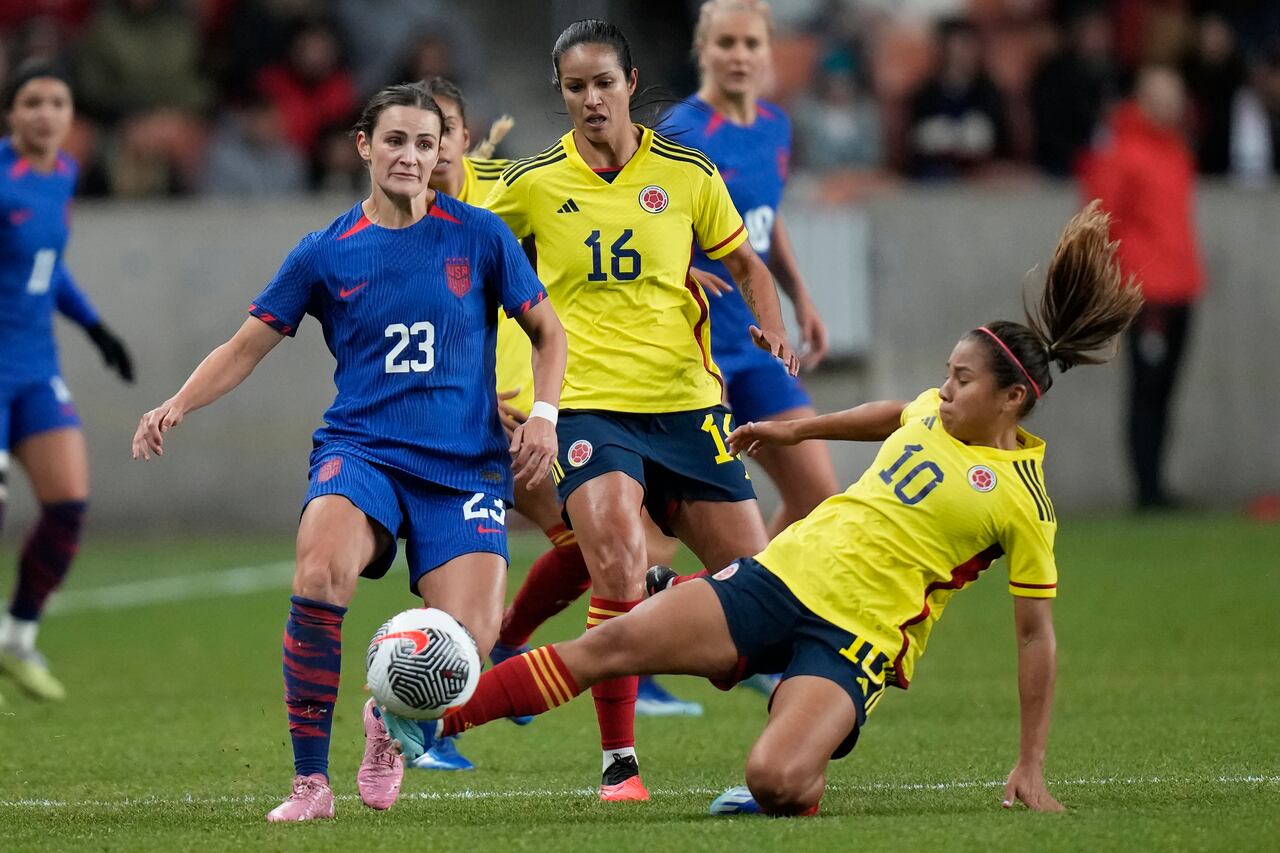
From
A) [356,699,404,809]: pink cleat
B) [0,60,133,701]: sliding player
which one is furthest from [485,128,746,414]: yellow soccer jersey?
[0,60,133,701]: sliding player

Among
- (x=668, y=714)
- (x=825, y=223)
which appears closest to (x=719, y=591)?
(x=668, y=714)

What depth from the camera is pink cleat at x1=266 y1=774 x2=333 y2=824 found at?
218 inches

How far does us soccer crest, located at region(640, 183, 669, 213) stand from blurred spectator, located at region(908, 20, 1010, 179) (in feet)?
28.8

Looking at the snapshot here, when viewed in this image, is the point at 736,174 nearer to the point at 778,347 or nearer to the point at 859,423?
the point at 778,347

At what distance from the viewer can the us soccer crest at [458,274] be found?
593 centimetres

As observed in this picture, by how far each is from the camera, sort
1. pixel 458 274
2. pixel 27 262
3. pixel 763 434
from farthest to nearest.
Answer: pixel 27 262 < pixel 763 434 < pixel 458 274

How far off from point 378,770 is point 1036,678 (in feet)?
6.01

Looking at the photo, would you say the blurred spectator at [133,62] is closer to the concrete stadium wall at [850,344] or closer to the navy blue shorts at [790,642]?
the concrete stadium wall at [850,344]

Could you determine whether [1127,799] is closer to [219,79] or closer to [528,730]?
[528,730]

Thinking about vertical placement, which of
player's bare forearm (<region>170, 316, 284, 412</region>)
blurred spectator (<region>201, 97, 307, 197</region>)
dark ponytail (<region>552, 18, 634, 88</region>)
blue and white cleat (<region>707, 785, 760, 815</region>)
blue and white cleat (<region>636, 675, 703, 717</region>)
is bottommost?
blue and white cleat (<region>636, 675, 703, 717</region>)

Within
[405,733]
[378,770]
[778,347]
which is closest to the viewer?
[405,733]

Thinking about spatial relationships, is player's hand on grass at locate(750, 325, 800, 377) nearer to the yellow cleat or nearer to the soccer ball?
the soccer ball

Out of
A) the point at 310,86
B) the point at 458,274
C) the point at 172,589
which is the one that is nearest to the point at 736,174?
the point at 458,274

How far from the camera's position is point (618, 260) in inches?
258
